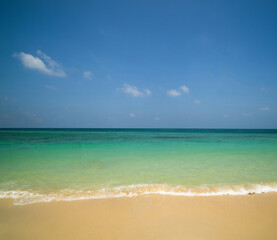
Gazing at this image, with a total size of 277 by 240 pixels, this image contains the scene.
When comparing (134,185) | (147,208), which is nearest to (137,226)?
(147,208)

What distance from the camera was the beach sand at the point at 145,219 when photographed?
2.31 m

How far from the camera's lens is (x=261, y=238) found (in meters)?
2.23

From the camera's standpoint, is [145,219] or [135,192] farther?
[135,192]

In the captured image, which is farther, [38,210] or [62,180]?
[62,180]

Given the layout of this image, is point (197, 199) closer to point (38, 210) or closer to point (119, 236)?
point (119, 236)

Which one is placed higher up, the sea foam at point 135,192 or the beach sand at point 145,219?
the beach sand at point 145,219

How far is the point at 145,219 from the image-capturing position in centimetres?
266

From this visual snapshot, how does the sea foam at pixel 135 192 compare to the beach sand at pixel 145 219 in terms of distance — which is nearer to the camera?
the beach sand at pixel 145 219

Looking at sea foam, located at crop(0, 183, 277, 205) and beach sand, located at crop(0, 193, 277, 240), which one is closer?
beach sand, located at crop(0, 193, 277, 240)

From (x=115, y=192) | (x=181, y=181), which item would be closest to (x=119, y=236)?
(x=115, y=192)

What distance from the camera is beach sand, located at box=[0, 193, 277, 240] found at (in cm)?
231

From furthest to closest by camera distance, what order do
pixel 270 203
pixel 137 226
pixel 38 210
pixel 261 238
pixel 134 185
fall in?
pixel 134 185, pixel 270 203, pixel 38 210, pixel 137 226, pixel 261 238

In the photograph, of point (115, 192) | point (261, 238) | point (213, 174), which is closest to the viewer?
point (261, 238)

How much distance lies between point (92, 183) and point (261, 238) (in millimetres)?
4187
